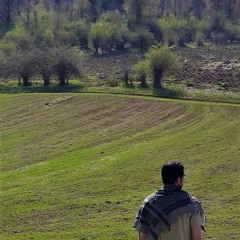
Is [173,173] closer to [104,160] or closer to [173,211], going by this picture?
[173,211]

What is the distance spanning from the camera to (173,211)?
639 centimetres

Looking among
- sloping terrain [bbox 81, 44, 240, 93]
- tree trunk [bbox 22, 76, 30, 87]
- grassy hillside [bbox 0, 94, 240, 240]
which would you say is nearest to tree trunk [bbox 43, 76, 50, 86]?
tree trunk [bbox 22, 76, 30, 87]

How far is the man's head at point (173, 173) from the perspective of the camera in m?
6.32

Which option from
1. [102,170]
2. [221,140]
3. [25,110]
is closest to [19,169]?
Result: [102,170]

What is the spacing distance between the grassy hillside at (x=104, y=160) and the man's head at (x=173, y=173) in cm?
893

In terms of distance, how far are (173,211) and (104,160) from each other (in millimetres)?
19828

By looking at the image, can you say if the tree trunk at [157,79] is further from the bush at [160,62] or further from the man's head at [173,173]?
the man's head at [173,173]

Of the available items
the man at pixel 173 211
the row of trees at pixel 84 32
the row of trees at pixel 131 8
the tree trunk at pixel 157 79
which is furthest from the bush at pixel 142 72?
the row of trees at pixel 131 8

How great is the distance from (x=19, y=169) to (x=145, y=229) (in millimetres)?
19998

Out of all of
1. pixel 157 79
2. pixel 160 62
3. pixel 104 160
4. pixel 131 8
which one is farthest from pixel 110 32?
pixel 104 160

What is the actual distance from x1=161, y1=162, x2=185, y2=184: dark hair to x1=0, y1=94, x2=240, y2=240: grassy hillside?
8936 mm

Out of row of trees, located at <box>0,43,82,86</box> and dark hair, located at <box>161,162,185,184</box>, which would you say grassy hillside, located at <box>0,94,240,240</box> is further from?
dark hair, located at <box>161,162,185,184</box>

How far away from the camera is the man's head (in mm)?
6316

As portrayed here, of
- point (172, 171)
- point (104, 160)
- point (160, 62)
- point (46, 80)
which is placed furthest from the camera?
point (46, 80)
